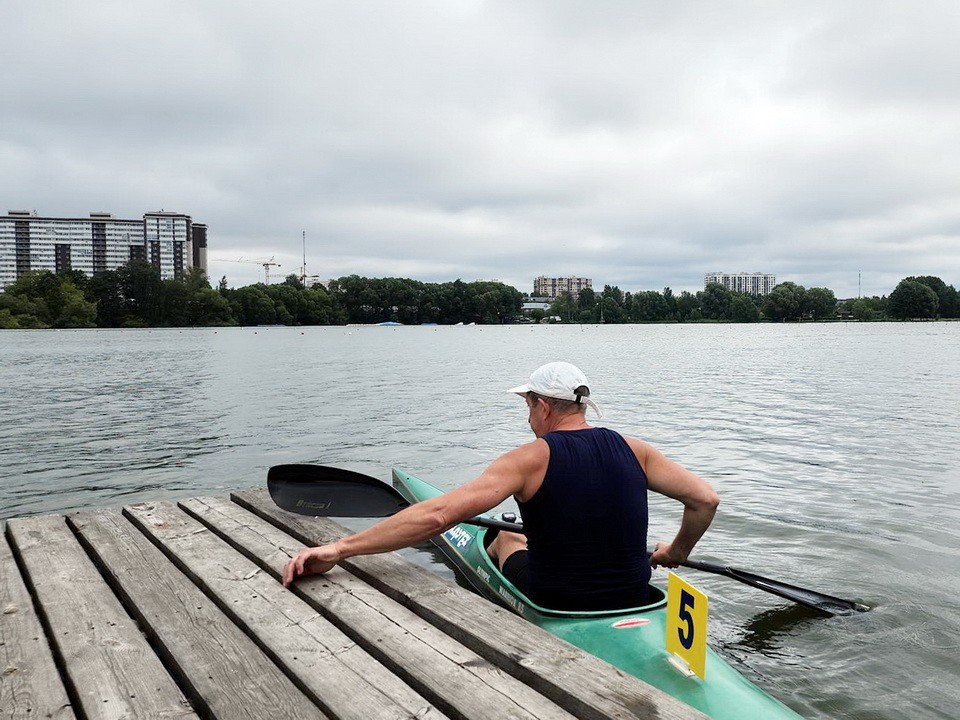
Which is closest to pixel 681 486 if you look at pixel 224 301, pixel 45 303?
pixel 45 303

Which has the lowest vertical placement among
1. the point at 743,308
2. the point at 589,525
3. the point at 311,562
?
the point at 311,562

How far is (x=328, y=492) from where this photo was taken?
545 centimetres

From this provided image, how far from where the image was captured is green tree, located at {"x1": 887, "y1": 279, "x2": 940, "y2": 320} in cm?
14738

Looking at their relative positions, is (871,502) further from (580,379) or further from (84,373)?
(84,373)

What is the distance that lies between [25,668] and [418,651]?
1.54 m

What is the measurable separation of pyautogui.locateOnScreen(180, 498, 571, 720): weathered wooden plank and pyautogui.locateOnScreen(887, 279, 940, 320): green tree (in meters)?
168

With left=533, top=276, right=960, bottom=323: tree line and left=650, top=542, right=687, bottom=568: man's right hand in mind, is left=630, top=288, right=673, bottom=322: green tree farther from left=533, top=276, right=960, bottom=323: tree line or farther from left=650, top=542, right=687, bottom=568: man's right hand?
left=650, top=542, right=687, bottom=568: man's right hand

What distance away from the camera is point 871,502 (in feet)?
34.0

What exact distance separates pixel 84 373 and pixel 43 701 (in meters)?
34.3

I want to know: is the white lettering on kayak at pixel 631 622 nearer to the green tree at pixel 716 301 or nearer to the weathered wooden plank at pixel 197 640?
the weathered wooden plank at pixel 197 640

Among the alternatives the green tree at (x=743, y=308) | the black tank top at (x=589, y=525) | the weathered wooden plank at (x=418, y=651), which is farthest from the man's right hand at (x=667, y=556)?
the green tree at (x=743, y=308)

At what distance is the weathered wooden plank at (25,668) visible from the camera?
260cm

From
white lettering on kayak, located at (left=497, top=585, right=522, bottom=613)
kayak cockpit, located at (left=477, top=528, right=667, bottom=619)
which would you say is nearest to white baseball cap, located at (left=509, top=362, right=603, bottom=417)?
kayak cockpit, located at (left=477, top=528, right=667, bottom=619)

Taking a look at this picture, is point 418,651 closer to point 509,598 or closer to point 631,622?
point 631,622
